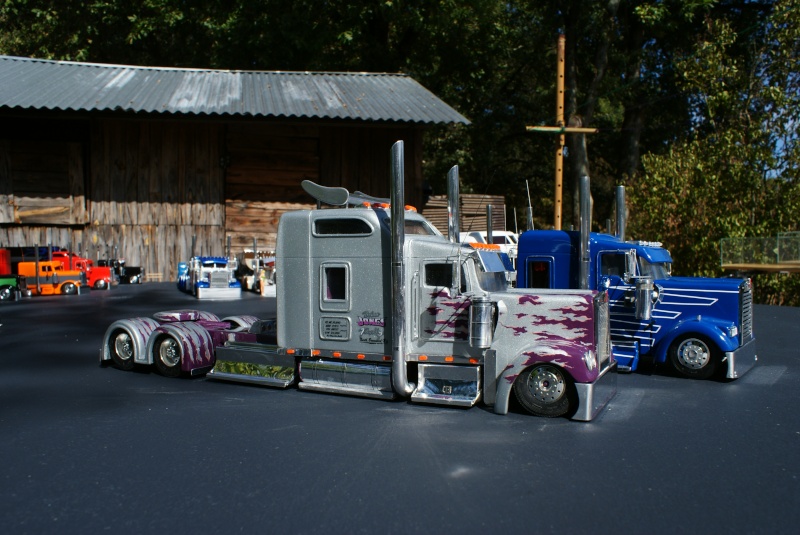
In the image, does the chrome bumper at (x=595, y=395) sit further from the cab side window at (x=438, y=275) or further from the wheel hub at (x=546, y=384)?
the cab side window at (x=438, y=275)

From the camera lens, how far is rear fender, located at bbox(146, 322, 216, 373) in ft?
35.6

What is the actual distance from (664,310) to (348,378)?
551 cm

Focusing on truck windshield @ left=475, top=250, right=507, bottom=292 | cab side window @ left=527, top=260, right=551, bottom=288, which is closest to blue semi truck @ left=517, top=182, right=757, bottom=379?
cab side window @ left=527, top=260, right=551, bottom=288

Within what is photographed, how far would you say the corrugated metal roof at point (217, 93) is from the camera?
24.4 metres

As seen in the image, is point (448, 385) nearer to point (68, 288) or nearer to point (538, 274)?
point (538, 274)

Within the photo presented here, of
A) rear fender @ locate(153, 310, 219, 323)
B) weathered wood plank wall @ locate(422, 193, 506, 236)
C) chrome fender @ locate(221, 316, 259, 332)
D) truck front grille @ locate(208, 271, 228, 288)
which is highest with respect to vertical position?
weathered wood plank wall @ locate(422, 193, 506, 236)

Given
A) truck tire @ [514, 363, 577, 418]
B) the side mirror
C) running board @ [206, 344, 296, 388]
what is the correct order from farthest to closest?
the side mirror, running board @ [206, 344, 296, 388], truck tire @ [514, 363, 577, 418]

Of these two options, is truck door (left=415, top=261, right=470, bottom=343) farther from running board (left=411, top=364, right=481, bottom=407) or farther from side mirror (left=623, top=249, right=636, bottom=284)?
side mirror (left=623, top=249, right=636, bottom=284)

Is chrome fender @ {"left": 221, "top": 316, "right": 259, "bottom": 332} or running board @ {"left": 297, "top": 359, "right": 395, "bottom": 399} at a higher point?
chrome fender @ {"left": 221, "top": 316, "right": 259, "bottom": 332}

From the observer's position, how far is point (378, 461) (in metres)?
6.96

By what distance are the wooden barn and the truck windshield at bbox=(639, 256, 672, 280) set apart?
14.1 m

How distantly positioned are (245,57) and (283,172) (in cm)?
1428

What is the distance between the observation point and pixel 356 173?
27688 mm

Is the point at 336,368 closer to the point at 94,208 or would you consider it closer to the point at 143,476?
the point at 143,476
